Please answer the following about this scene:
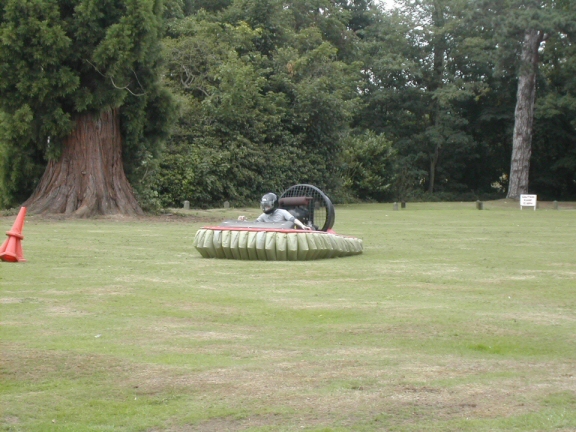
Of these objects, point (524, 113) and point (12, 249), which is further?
point (524, 113)

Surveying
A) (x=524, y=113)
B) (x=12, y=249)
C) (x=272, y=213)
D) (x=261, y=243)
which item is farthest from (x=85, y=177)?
(x=524, y=113)

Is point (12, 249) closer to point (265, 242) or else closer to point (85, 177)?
point (265, 242)

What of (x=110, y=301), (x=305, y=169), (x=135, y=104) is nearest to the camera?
(x=110, y=301)

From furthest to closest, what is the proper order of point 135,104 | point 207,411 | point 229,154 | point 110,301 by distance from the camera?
point 229,154
point 135,104
point 110,301
point 207,411

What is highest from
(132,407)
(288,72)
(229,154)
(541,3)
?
(541,3)

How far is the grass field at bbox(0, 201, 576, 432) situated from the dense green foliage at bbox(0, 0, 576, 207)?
481 inches

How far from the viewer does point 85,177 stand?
26266 millimetres

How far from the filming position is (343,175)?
49219 mm

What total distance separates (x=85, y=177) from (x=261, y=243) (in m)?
→ 13.6

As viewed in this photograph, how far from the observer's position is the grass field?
5.40 meters

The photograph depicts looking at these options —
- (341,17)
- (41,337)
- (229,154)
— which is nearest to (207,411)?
(41,337)

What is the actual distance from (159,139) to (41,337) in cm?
2172

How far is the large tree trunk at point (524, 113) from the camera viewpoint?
155 ft

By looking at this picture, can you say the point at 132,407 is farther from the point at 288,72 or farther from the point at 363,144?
the point at 363,144
